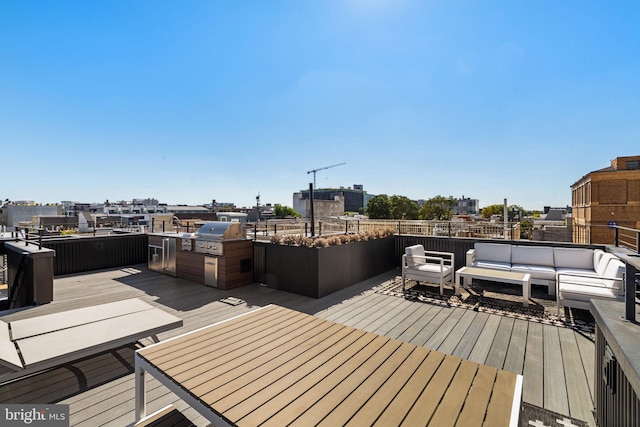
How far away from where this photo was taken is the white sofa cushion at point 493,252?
18.5 ft

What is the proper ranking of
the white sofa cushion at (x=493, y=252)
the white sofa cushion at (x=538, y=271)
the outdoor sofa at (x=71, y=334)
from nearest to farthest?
the outdoor sofa at (x=71, y=334) → the white sofa cushion at (x=538, y=271) → the white sofa cushion at (x=493, y=252)

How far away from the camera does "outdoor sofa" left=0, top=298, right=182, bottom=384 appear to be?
201cm

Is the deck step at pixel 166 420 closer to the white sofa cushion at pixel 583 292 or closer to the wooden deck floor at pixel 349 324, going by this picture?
the wooden deck floor at pixel 349 324

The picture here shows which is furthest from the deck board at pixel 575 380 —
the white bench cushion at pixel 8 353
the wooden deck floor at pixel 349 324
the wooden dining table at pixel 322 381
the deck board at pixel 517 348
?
the white bench cushion at pixel 8 353

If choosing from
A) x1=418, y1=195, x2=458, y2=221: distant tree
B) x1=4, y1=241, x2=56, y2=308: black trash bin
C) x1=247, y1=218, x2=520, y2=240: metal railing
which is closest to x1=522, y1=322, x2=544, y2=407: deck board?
x1=247, y1=218, x2=520, y2=240: metal railing

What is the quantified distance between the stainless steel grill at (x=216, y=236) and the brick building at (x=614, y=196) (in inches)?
1262

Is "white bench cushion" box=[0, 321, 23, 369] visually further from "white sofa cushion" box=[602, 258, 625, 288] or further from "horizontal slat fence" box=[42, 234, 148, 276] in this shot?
"white sofa cushion" box=[602, 258, 625, 288]

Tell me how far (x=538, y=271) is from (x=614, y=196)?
31739 millimetres

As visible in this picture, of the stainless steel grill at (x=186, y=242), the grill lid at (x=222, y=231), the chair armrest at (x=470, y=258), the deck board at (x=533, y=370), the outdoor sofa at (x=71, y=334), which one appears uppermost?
the grill lid at (x=222, y=231)

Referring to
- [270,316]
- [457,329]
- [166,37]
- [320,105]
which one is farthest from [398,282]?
[166,37]

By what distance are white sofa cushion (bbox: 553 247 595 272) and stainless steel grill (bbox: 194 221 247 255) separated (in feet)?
21.2

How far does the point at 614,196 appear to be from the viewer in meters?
25.2

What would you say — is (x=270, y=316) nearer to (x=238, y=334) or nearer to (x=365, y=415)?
(x=238, y=334)

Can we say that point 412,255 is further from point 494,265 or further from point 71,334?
point 71,334
